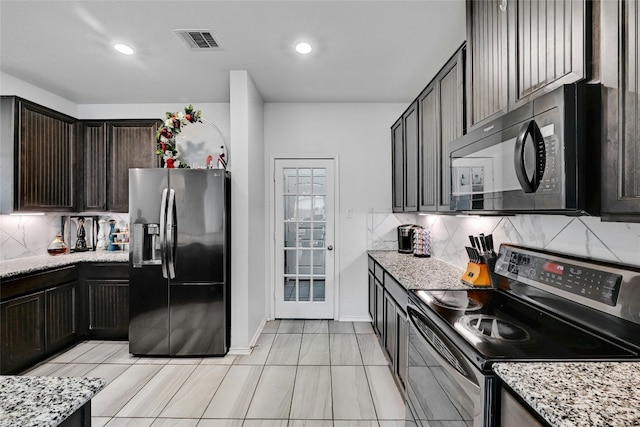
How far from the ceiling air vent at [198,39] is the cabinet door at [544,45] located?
6.94 ft

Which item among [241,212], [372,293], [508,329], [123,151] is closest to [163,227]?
[241,212]

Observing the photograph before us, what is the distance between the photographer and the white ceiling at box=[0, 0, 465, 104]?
7.36 feet

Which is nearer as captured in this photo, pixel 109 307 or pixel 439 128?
pixel 439 128

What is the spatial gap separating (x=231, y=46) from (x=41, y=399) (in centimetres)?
269

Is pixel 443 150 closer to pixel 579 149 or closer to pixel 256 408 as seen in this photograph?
pixel 579 149

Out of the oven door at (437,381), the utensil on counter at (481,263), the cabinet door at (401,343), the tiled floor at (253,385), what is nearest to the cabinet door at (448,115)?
the utensil on counter at (481,263)

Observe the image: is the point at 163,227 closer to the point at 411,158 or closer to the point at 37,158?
the point at 37,158

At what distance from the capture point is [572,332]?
1274 mm

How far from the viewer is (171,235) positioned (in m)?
3.02

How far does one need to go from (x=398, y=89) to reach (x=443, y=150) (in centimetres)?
157

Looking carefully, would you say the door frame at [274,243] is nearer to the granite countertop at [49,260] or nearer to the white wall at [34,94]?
the granite countertop at [49,260]

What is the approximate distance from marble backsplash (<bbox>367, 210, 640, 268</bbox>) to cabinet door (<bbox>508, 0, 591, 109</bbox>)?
63 centimetres

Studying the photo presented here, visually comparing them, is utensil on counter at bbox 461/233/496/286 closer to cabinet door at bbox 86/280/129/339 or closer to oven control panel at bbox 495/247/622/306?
oven control panel at bbox 495/247/622/306

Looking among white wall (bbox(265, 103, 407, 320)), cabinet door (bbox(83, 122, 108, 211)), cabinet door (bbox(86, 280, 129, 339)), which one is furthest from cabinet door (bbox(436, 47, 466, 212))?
cabinet door (bbox(83, 122, 108, 211))
